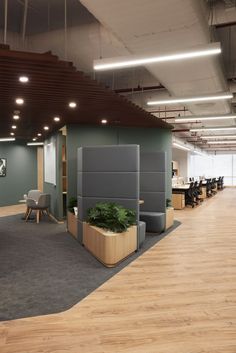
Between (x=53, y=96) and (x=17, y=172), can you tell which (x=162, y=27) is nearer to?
(x=53, y=96)

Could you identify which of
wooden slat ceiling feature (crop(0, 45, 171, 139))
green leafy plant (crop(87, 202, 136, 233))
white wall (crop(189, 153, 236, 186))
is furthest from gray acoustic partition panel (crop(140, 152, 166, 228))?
white wall (crop(189, 153, 236, 186))

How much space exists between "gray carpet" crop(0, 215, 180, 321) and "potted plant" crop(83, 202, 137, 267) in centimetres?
15

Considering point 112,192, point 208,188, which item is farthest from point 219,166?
point 112,192

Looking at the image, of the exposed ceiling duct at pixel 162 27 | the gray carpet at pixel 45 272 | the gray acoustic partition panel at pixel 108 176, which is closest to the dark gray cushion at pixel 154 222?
the gray carpet at pixel 45 272

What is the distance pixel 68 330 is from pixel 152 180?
540 centimetres

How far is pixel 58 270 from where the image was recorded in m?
4.80

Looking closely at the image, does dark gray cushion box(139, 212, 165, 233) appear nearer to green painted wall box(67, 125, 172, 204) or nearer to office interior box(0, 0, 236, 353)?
office interior box(0, 0, 236, 353)

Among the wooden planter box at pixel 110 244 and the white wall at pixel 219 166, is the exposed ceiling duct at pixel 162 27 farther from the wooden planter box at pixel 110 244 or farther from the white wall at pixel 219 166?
the white wall at pixel 219 166

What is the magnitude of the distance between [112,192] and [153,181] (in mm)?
2154

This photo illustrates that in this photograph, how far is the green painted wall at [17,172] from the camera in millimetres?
13422

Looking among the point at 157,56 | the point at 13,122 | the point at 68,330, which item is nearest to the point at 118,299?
the point at 68,330

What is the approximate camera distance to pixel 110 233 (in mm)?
5145

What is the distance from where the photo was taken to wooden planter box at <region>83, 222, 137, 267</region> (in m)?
4.93

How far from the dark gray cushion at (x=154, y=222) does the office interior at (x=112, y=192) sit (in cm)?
3
